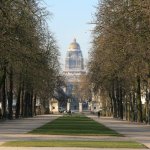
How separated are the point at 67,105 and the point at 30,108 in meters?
85.6

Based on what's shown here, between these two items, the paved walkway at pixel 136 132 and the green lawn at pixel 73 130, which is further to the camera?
the green lawn at pixel 73 130

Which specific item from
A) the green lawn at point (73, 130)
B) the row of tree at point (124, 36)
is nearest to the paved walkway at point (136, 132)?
the green lawn at point (73, 130)

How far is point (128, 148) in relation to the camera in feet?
82.2

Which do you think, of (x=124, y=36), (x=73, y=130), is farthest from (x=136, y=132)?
(x=124, y=36)

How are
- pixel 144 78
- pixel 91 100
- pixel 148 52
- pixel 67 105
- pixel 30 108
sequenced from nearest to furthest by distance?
1. pixel 148 52
2. pixel 144 78
3. pixel 30 108
4. pixel 91 100
5. pixel 67 105

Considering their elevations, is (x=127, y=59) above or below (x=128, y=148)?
above

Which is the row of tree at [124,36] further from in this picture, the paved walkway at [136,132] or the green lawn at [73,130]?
the green lawn at [73,130]

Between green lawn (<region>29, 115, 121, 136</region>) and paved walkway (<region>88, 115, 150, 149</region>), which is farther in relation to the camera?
green lawn (<region>29, 115, 121, 136</region>)

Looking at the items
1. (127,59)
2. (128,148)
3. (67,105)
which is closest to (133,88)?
(127,59)

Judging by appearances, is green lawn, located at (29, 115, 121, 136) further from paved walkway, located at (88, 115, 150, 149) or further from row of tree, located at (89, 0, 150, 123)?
row of tree, located at (89, 0, 150, 123)

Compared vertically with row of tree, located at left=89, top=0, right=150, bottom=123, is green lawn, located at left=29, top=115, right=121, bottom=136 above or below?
below

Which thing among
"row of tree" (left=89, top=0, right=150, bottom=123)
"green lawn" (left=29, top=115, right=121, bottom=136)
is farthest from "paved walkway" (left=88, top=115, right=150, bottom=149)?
"row of tree" (left=89, top=0, right=150, bottom=123)

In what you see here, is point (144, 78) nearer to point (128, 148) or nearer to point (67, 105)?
point (128, 148)

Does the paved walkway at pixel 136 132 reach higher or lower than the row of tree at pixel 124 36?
lower
